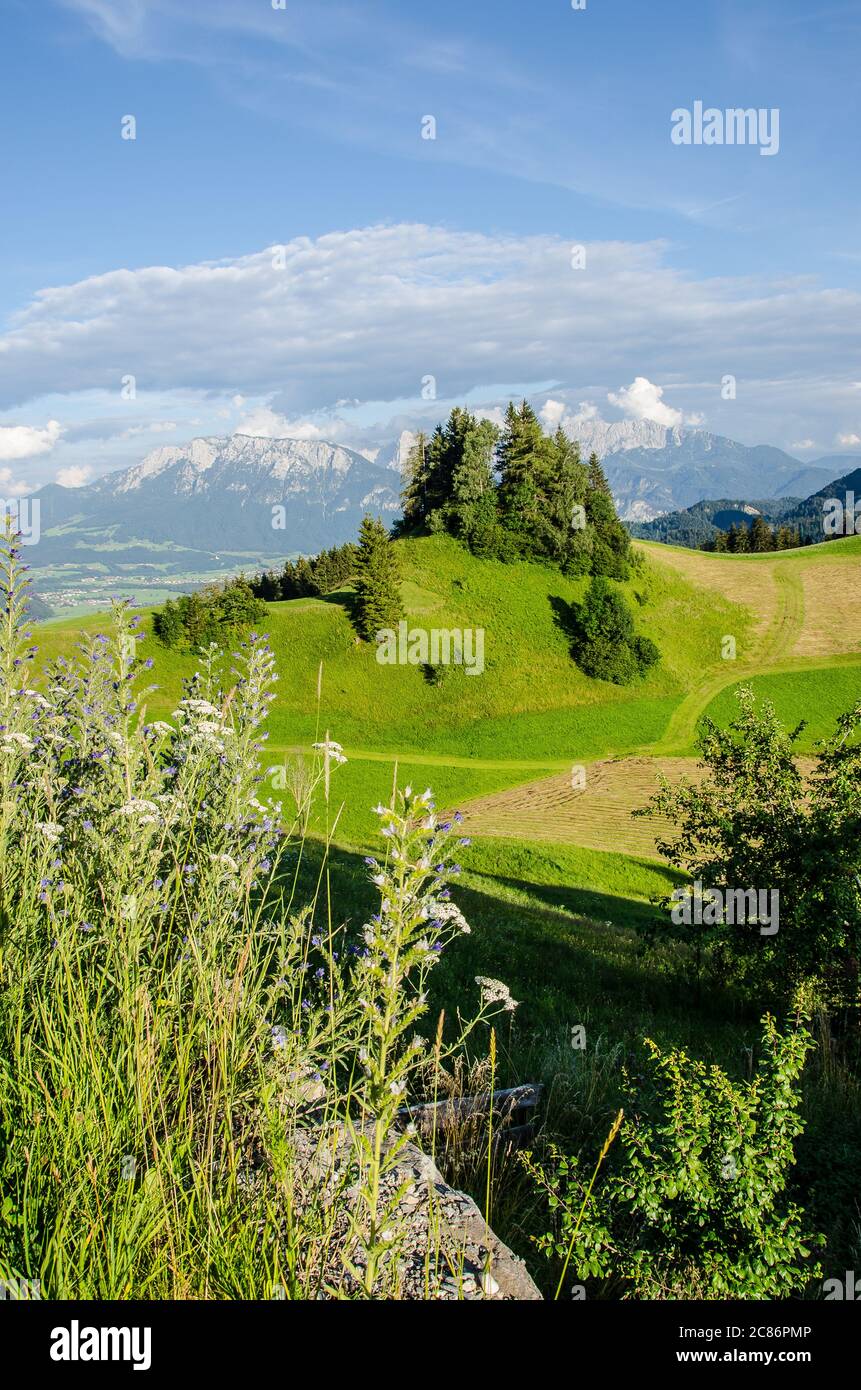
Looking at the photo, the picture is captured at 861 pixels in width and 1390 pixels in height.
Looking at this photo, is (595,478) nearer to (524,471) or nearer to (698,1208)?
(524,471)

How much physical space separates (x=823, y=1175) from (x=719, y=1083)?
2.35m

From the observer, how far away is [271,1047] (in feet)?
13.0

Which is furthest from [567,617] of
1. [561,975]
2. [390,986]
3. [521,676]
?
[390,986]

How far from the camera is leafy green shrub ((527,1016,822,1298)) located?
3.61 metres

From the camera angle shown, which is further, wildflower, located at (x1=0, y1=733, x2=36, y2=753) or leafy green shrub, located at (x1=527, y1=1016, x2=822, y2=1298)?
wildflower, located at (x1=0, y1=733, x2=36, y2=753)

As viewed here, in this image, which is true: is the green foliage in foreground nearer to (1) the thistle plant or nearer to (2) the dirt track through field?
(1) the thistle plant

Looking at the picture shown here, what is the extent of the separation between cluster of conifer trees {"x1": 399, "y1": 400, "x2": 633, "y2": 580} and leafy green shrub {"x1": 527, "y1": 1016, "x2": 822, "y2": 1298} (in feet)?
196

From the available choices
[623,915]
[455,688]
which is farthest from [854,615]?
[623,915]

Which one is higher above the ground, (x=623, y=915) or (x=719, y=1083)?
(x=719, y=1083)

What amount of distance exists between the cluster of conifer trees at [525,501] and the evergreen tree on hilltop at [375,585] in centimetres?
1039

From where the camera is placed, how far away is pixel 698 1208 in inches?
148

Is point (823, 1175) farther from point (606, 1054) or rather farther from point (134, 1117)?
point (134, 1117)

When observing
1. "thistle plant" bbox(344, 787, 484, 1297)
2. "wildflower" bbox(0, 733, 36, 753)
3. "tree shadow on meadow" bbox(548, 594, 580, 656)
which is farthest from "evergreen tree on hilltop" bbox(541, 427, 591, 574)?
"thistle plant" bbox(344, 787, 484, 1297)

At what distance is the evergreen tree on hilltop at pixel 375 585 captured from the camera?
55000 mm
